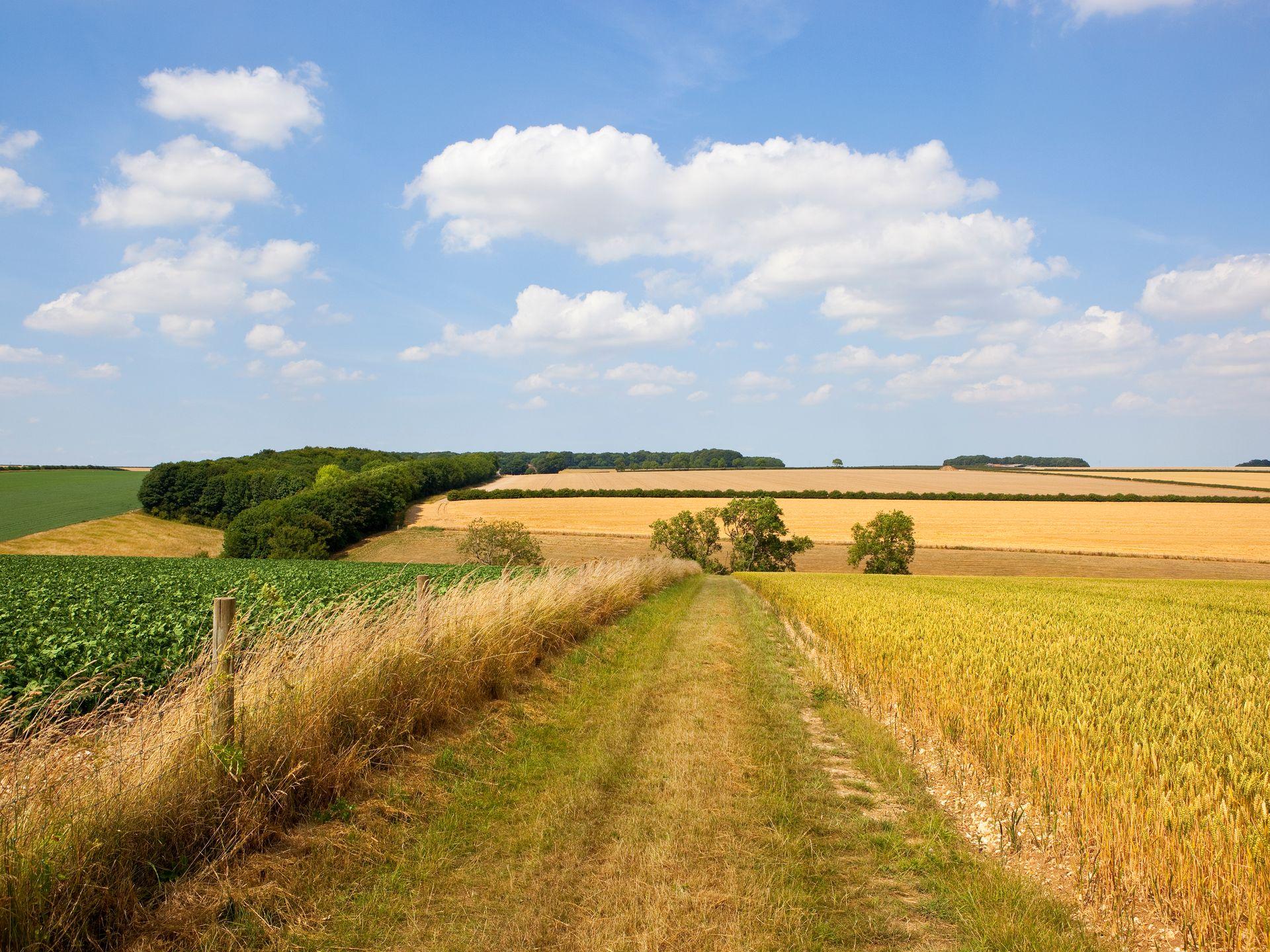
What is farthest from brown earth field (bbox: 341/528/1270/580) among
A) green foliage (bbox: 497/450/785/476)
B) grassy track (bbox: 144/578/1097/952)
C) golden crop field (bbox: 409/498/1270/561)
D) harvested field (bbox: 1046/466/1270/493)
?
green foliage (bbox: 497/450/785/476)

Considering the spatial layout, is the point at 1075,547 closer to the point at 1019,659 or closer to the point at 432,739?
the point at 1019,659

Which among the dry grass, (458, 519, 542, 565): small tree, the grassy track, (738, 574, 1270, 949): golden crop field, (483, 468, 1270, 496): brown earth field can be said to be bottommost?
the dry grass

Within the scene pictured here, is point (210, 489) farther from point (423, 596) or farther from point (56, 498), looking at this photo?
point (423, 596)

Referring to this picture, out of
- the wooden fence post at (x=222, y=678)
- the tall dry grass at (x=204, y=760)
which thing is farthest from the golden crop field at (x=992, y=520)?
the wooden fence post at (x=222, y=678)

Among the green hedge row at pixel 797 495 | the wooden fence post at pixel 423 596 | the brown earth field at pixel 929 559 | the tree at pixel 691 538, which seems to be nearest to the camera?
the wooden fence post at pixel 423 596

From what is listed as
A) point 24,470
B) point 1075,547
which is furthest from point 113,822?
point 24,470

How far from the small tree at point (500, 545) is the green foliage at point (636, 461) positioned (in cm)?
11572

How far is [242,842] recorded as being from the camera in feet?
14.6

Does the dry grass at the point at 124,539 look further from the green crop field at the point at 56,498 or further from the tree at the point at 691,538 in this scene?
the tree at the point at 691,538

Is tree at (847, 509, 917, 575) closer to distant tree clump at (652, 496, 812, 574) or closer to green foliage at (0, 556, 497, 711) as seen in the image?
distant tree clump at (652, 496, 812, 574)

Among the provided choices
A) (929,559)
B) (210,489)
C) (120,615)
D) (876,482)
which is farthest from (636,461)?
(120,615)

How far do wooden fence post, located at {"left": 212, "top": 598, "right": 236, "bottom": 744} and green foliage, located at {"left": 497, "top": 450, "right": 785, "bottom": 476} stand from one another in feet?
515

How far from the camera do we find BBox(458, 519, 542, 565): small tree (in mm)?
44956

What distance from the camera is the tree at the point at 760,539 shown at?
59281 mm
